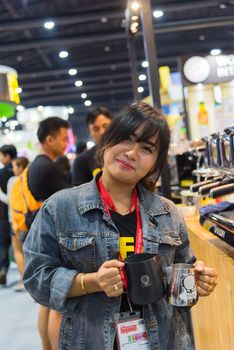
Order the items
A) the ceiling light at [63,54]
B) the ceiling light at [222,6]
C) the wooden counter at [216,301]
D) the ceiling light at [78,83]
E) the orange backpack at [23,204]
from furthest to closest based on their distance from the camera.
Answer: the ceiling light at [78,83] < the ceiling light at [63,54] < the ceiling light at [222,6] < the orange backpack at [23,204] < the wooden counter at [216,301]

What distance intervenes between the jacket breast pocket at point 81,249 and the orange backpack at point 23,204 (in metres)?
1.86

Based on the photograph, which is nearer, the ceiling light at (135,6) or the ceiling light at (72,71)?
the ceiling light at (135,6)

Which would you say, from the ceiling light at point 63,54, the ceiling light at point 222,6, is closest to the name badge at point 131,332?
the ceiling light at point 222,6

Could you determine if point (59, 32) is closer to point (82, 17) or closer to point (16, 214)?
point (82, 17)

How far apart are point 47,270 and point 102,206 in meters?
0.24

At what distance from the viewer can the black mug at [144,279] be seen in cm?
117

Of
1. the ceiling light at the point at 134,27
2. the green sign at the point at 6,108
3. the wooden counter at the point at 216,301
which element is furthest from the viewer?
the green sign at the point at 6,108

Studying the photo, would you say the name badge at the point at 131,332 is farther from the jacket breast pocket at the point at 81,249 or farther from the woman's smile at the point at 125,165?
the woman's smile at the point at 125,165

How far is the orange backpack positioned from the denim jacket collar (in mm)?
1784

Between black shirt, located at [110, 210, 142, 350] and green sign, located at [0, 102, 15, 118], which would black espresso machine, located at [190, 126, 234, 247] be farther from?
green sign, located at [0, 102, 15, 118]

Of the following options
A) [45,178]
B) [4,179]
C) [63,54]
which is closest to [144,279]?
[45,178]

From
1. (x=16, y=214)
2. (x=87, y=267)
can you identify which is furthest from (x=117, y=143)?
(x=16, y=214)

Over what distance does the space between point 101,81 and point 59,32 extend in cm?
794

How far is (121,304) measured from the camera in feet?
4.27
